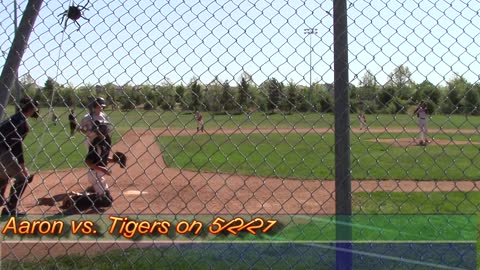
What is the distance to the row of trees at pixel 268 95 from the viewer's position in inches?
111

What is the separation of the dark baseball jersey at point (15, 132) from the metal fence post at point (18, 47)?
623 mm

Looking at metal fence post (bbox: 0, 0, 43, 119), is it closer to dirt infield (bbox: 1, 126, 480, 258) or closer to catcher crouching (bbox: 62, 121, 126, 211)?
Answer: catcher crouching (bbox: 62, 121, 126, 211)

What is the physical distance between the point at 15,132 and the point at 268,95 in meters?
1.91

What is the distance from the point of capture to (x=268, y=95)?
9.26ft

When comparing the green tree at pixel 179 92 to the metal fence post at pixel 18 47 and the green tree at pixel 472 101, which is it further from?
the green tree at pixel 472 101

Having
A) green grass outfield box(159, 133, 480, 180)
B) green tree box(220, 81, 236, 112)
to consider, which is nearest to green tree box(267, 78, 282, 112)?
green tree box(220, 81, 236, 112)

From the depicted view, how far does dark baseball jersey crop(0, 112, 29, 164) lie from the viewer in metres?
3.69

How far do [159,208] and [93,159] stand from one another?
2522 mm

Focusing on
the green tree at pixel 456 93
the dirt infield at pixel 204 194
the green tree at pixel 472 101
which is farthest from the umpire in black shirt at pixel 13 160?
the green tree at pixel 472 101

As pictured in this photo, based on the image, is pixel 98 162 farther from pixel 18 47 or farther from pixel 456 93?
pixel 456 93

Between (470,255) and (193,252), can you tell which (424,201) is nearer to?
(470,255)

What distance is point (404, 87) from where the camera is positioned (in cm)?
290

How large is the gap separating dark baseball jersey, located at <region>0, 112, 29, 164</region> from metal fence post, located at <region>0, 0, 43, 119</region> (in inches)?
24.5
